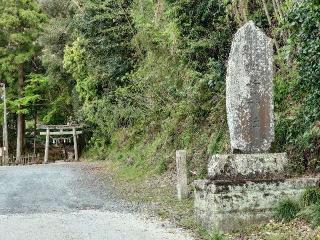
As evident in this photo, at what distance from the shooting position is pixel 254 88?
26.4ft

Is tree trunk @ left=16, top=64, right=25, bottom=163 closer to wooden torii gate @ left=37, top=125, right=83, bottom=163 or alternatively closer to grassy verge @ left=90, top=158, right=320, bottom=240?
wooden torii gate @ left=37, top=125, right=83, bottom=163

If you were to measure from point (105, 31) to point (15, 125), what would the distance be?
659 inches

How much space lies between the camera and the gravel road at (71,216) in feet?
25.6

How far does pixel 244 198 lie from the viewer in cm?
748

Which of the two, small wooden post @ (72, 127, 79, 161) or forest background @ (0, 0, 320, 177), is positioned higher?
forest background @ (0, 0, 320, 177)

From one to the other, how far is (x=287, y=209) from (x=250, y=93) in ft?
6.19

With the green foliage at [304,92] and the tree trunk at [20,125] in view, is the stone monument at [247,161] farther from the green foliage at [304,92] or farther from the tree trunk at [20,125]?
the tree trunk at [20,125]

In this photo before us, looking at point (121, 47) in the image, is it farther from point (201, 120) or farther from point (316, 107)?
point (316, 107)

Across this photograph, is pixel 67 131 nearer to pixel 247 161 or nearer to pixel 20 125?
pixel 20 125

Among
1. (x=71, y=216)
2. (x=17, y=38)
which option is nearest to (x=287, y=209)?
(x=71, y=216)

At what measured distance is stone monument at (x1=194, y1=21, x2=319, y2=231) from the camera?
7453 mm

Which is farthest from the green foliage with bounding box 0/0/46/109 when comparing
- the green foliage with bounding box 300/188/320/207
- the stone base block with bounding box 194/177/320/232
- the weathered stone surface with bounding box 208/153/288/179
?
the green foliage with bounding box 300/188/320/207

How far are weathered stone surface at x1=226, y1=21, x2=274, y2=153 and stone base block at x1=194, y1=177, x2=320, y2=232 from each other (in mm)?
721

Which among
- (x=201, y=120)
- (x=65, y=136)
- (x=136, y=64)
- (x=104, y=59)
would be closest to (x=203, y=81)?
(x=201, y=120)
